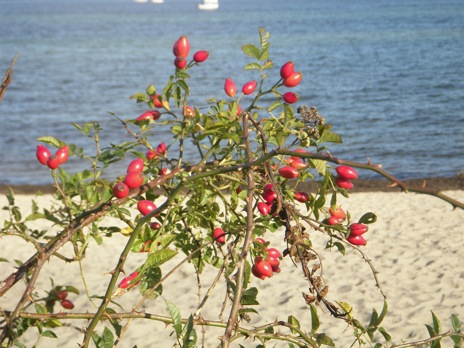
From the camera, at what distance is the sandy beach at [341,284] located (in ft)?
18.0

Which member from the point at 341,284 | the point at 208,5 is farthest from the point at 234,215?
the point at 208,5

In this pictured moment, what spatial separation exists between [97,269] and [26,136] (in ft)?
37.5

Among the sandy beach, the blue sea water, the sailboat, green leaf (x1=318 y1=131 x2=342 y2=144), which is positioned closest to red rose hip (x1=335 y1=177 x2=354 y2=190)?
green leaf (x1=318 y1=131 x2=342 y2=144)

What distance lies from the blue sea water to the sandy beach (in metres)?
2.27

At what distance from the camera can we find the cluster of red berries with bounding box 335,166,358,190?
1.62 metres

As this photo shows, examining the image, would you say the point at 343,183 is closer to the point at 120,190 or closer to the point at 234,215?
the point at 120,190

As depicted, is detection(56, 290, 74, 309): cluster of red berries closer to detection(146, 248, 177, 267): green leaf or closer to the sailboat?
detection(146, 248, 177, 267): green leaf

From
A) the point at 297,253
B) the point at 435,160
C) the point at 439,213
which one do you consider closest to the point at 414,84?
the point at 435,160

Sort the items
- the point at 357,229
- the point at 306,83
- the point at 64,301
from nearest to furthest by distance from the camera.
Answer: the point at 357,229, the point at 64,301, the point at 306,83

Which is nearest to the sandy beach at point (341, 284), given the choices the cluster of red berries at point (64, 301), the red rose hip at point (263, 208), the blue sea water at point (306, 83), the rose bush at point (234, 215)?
the cluster of red berries at point (64, 301)

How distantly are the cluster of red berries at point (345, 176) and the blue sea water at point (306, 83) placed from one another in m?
0.36

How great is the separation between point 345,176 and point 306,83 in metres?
24.9

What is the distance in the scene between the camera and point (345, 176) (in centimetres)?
164

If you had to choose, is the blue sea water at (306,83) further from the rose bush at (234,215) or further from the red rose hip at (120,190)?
the red rose hip at (120,190)
